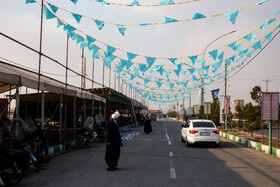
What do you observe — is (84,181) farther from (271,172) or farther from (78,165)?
(271,172)

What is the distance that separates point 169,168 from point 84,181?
3067 mm

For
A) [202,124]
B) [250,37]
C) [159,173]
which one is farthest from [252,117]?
[159,173]

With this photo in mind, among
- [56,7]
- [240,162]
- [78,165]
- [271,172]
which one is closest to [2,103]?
[56,7]

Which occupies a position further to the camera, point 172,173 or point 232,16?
point 232,16

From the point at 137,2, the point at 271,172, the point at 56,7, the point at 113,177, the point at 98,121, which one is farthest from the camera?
the point at 98,121

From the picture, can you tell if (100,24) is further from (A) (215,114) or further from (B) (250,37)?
(A) (215,114)

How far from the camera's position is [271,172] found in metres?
9.37

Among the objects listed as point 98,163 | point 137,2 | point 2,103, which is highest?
point 137,2

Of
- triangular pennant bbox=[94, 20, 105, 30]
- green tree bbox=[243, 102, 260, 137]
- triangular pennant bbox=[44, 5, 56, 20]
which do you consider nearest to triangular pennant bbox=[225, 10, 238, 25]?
triangular pennant bbox=[94, 20, 105, 30]

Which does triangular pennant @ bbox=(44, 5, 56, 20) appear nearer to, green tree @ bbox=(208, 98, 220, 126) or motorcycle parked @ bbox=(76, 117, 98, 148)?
motorcycle parked @ bbox=(76, 117, 98, 148)

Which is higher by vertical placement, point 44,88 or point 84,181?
point 44,88

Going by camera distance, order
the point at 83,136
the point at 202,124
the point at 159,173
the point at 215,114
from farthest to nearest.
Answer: the point at 215,114 → the point at 202,124 → the point at 83,136 → the point at 159,173

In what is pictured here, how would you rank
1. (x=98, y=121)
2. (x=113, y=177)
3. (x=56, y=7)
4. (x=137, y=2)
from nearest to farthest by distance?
1. (x=113, y=177)
2. (x=137, y=2)
3. (x=56, y=7)
4. (x=98, y=121)

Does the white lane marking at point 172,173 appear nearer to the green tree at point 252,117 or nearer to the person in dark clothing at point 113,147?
the person in dark clothing at point 113,147
